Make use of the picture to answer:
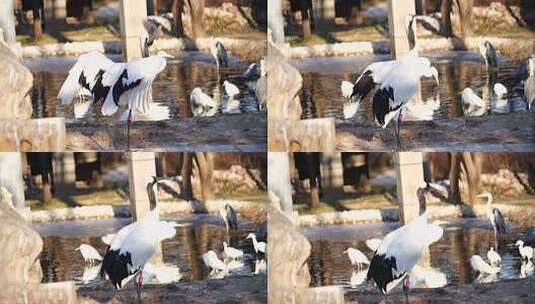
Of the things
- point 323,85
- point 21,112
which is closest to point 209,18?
point 323,85

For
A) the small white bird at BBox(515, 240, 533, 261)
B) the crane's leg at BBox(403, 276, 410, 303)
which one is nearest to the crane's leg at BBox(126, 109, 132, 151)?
the crane's leg at BBox(403, 276, 410, 303)

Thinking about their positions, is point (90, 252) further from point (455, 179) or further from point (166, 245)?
point (455, 179)

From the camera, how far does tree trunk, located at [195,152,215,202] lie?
19.1 feet

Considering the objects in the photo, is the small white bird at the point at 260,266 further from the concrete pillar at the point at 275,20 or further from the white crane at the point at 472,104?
the white crane at the point at 472,104

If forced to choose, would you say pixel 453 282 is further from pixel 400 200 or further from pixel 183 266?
pixel 183 266

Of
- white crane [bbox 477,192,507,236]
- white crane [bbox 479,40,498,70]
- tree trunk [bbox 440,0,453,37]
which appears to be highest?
tree trunk [bbox 440,0,453,37]

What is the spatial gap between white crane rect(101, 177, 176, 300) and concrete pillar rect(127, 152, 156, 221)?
0.04m

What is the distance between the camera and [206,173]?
584 cm

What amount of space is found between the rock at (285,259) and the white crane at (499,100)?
0.92 metres

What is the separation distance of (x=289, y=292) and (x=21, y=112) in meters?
1.40

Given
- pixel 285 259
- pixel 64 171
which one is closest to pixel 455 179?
pixel 285 259

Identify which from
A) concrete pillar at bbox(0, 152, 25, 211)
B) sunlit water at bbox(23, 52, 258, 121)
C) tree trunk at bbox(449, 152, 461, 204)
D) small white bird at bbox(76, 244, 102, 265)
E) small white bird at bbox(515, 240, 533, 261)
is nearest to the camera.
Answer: small white bird at bbox(515, 240, 533, 261)

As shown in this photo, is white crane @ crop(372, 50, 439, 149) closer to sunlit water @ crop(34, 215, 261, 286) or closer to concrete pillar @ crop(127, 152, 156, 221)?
sunlit water @ crop(34, 215, 261, 286)

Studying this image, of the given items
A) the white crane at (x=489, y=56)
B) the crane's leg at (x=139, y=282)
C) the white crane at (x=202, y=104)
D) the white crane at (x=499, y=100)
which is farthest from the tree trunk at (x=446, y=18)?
the crane's leg at (x=139, y=282)
